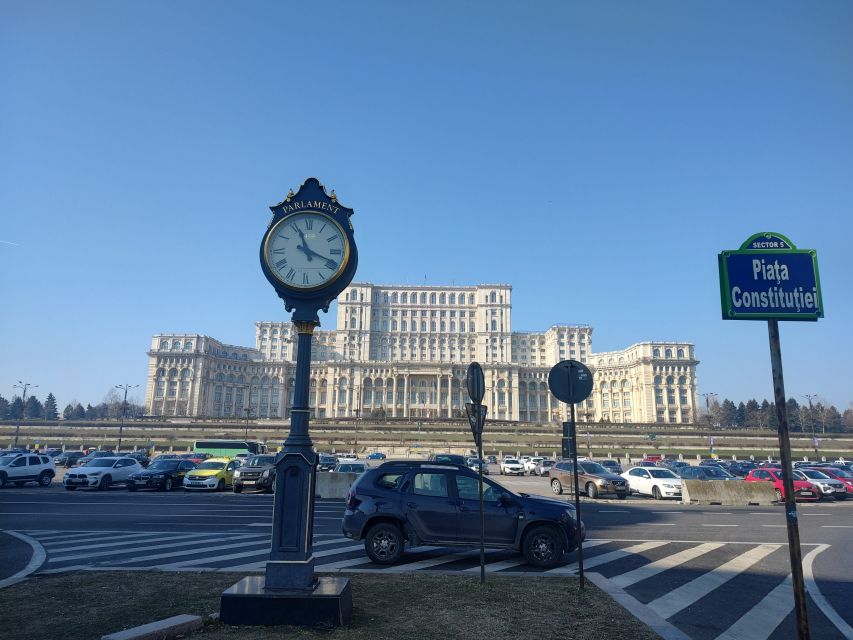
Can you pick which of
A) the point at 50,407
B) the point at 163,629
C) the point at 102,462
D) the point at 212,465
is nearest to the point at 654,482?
the point at 212,465

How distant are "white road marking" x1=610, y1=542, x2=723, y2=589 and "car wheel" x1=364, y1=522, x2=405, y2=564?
4083 mm

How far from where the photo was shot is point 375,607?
22.6ft

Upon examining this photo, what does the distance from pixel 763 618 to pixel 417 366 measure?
415ft

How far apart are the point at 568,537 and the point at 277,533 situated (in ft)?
21.4

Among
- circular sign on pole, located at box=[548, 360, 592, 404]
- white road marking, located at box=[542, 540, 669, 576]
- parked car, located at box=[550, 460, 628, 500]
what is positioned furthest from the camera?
parked car, located at box=[550, 460, 628, 500]

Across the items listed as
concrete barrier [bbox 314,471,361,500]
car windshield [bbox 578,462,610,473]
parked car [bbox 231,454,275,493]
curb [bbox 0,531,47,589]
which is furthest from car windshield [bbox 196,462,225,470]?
car windshield [bbox 578,462,610,473]

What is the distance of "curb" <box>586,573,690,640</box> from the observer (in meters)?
6.28

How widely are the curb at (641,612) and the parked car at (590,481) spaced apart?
17.6 meters

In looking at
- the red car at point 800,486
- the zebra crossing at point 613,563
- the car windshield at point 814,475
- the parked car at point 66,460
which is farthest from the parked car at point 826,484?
the parked car at point 66,460

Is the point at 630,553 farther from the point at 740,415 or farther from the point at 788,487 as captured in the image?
the point at 740,415

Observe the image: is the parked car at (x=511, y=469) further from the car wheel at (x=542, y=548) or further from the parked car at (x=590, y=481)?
the car wheel at (x=542, y=548)

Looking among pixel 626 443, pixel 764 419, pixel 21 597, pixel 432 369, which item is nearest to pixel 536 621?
pixel 21 597

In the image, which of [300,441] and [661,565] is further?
Result: [661,565]

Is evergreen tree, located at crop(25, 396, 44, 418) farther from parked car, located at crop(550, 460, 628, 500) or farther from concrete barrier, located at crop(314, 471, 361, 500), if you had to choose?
parked car, located at crop(550, 460, 628, 500)
